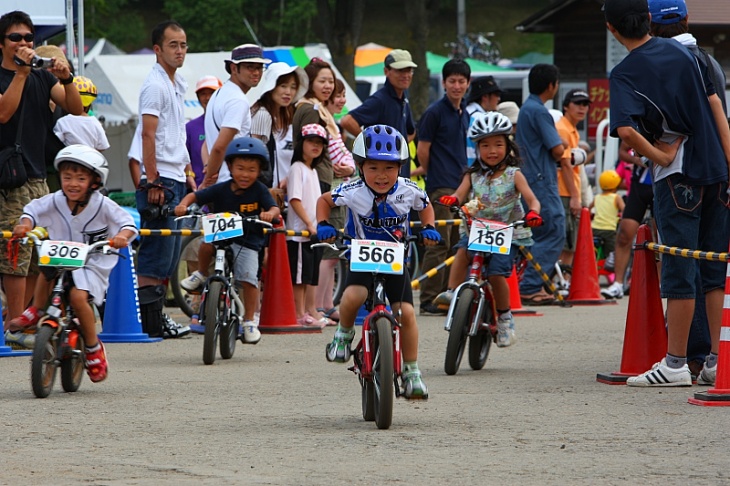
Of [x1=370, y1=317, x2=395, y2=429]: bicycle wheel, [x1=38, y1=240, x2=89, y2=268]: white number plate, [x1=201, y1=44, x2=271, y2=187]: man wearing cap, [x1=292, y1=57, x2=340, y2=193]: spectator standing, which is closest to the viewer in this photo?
[x1=370, y1=317, x2=395, y2=429]: bicycle wheel

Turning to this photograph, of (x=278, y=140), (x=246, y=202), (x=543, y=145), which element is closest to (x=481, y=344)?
(x=246, y=202)

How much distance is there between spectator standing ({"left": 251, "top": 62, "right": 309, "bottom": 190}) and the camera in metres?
12.7

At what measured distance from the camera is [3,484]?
18.8 feet

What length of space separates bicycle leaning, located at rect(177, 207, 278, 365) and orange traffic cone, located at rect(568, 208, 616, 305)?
17.6ft

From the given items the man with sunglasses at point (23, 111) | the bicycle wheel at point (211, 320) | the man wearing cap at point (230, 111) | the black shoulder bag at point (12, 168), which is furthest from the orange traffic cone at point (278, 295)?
the black shoulder bag at point (12, 168)

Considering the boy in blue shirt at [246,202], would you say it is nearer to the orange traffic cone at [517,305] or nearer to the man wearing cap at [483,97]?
the orange traffic cone at [517,305]

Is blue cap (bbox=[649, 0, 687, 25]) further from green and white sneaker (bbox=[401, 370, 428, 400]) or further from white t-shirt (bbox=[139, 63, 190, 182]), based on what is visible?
white t-shirt (bbox=[139, 63, 190, 182])

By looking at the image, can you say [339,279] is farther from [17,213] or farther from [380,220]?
[380,220]

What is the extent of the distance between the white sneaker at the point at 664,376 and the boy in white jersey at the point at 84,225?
10.5ft

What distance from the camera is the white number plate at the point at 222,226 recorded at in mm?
10445

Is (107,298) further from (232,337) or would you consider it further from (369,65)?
(369,65)

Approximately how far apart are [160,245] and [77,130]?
1.15 m

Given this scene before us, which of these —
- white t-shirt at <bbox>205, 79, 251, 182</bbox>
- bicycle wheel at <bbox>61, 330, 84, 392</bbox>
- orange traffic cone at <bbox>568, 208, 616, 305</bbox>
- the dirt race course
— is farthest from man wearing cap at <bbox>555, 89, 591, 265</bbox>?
bicycle wheel at <bbox>61, 330, 84, 392</bbox>

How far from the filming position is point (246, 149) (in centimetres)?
1059
